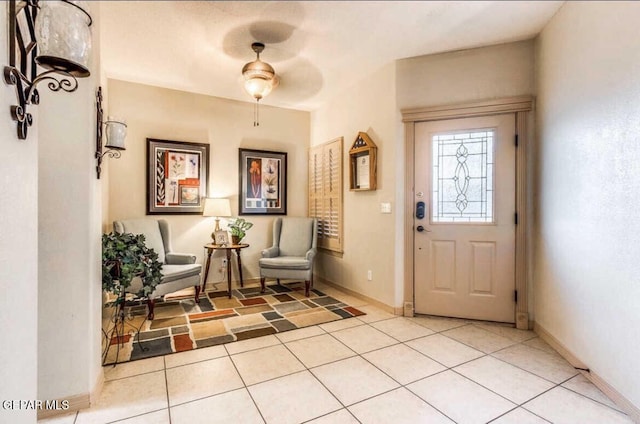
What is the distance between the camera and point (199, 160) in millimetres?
4312

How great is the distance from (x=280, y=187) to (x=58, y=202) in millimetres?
3331

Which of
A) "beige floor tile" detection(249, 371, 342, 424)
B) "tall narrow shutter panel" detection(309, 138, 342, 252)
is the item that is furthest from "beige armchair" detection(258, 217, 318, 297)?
"beige floor tile" detection(249, 371, 342, 424)

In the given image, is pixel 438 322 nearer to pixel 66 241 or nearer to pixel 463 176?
pixel 463 176

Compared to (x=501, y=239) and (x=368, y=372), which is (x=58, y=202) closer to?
(x=368, y=372)

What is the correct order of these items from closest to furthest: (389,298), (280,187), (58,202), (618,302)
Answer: (58,202) → (618,302) → (389,298) → (280,187)

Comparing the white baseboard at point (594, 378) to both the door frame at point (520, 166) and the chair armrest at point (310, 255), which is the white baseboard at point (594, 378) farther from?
the chair armrest at point (310, 255)

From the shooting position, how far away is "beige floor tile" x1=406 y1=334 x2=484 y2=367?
94.0 inches

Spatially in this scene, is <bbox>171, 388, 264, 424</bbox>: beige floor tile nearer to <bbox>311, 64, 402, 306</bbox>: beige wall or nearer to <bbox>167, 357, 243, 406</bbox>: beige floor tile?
<bbox>167, 357, 243, 406</bbox>: beige floor tile

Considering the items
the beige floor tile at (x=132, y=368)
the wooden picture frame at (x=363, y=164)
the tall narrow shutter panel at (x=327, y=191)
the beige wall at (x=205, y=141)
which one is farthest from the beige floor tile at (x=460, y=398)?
the beige wall at (x=205, y=141)

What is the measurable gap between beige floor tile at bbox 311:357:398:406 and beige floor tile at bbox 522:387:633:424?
0.83 m

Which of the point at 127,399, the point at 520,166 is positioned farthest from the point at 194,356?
the point at 520,166

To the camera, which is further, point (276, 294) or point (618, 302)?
point (276, 294)

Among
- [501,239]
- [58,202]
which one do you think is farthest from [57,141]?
[501,239]

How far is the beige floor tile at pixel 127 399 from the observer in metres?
1.74
